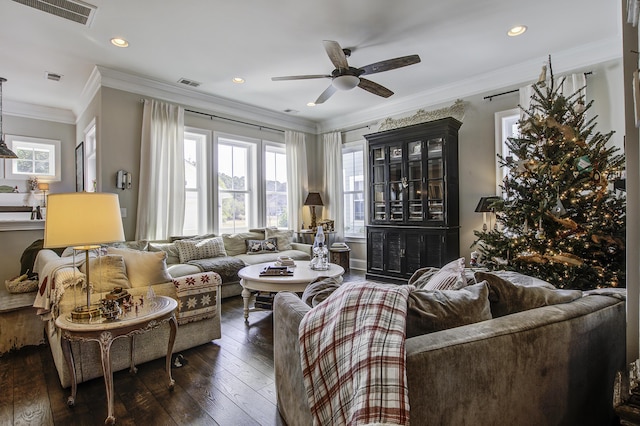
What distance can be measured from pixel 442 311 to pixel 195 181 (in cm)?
479

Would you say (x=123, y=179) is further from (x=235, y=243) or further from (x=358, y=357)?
(x=358, y=357)

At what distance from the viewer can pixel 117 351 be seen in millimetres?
2252

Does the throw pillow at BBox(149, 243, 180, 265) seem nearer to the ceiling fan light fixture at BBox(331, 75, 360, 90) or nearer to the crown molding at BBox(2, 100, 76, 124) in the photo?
the ceiling fan light fixture at BBox(331, 75, 360, 90)

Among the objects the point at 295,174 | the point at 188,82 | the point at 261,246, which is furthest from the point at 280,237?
the point at 188,82

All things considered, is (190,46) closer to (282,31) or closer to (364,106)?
(282,31)

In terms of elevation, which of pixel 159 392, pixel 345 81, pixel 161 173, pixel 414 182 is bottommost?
pixel 159 392

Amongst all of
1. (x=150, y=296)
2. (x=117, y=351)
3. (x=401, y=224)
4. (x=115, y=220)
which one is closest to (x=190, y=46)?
(x=115, y=220)

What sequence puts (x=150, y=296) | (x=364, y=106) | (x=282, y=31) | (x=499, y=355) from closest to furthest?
(x=499, y=355) < (x=150, y=296) < (x=282, y=31) < (x=364, y=106)

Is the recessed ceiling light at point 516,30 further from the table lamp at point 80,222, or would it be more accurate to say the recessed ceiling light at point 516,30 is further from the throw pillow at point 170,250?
the throw pillow at point 170,250

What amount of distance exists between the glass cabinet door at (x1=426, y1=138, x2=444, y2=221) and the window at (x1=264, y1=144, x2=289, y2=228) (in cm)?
283

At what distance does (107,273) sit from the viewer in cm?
228

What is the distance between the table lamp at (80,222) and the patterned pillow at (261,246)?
3.22m

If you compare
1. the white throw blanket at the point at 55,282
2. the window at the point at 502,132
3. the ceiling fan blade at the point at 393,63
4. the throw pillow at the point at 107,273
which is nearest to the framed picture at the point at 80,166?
the white throw blanket at the point at 55,282

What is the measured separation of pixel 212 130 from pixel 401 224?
3.41m
